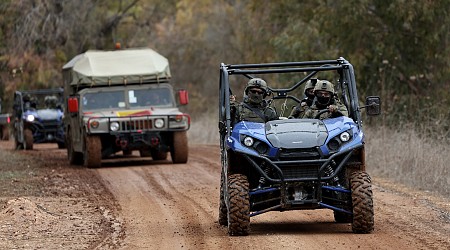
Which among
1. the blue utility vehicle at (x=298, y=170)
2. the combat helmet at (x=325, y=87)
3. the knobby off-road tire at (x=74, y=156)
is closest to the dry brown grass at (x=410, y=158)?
the combat helmet at (x=325, y=87)

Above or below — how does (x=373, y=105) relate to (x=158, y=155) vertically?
above

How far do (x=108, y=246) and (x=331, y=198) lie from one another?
7.94 feet

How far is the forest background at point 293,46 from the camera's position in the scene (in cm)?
2161

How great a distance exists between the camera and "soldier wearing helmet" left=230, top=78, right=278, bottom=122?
12258mm

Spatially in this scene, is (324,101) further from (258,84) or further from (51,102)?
(51,102)

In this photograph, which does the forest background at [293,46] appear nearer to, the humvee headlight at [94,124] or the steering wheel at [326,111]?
the steering wheel at [326,111]

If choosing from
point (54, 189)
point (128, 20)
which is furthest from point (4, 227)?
point (128, 20)

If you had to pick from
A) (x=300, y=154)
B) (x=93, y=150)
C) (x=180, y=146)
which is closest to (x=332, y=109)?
(x=300, y=154)

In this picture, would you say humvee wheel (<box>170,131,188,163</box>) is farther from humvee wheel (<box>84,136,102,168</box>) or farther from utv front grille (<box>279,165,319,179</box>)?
utv front grille (<box>279,165,319,179</box>)

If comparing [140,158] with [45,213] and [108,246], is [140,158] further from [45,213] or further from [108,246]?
[108,246]

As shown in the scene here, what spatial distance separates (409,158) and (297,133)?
8468 mm

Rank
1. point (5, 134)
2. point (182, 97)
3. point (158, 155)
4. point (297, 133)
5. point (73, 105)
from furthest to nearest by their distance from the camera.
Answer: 1. point (5, 134)
2. point (158, 155)
3. point (182, 97)
4. point (73, 105)
5. point (297, 133)

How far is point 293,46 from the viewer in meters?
29.2

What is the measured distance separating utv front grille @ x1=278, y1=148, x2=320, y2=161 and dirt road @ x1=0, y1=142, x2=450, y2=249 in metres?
0.84
